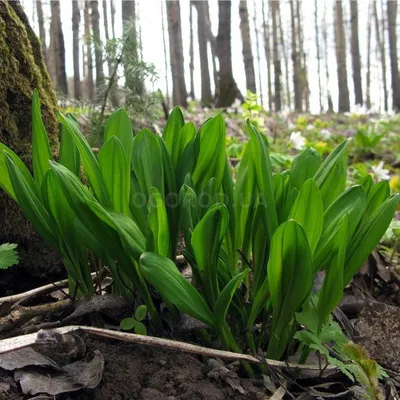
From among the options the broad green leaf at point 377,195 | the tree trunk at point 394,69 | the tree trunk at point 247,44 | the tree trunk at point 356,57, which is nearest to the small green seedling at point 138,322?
the broad green leaf at point 377,195

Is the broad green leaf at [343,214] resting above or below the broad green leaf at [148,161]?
below

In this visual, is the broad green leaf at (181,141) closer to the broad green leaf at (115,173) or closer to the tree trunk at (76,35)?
the broad green leaf at (115,173)

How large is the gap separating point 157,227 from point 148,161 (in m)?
0.28

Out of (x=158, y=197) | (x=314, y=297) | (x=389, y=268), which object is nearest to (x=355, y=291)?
(x=389, y=268)

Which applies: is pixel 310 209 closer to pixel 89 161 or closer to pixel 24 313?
pixel 89 161

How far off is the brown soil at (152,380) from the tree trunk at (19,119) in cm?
56

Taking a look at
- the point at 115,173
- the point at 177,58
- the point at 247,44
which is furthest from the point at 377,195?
the point at 177,58

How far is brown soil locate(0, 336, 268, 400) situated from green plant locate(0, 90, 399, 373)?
0.30 ft

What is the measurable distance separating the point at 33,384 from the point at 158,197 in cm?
48

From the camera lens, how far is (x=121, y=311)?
1354 millimetres

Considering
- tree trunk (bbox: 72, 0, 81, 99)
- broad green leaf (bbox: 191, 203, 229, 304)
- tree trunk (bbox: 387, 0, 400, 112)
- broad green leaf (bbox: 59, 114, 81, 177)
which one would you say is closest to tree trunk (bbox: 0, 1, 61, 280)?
broad green leaf (bbox: 59, 114, 81, 177)

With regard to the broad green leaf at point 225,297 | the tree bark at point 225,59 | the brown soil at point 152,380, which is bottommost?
the brown soil at point 152,380

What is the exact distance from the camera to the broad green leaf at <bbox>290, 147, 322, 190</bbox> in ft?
4.52

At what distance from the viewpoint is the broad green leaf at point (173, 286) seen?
100 cm
